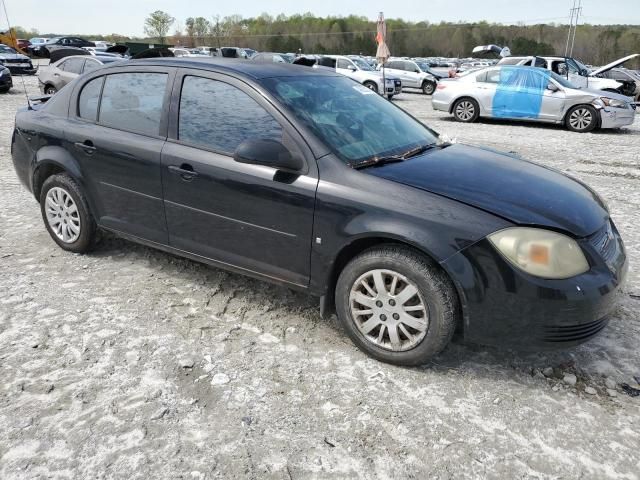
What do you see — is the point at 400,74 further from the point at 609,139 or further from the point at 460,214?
the point at 460,214

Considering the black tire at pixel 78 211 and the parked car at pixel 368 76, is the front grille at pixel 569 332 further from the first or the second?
the parked car at pixel 368 76

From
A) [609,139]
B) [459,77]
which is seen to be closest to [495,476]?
[609,139]

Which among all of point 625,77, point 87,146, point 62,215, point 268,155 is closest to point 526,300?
point 268,155

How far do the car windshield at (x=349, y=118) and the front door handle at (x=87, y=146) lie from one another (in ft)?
4.90

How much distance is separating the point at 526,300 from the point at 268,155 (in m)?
1.55

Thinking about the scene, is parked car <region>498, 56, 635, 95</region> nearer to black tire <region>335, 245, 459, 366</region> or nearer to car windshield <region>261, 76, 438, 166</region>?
car windshield <region>261, 76, 438, 166</region>

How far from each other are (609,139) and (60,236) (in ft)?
37.4

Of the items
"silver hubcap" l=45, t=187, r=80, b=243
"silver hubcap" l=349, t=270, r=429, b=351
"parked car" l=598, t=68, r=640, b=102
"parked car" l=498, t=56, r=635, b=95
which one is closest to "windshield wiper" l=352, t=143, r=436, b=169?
"silver hubcap" l=349, t=270, r=429, b=351

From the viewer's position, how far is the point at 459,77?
14.1 meters

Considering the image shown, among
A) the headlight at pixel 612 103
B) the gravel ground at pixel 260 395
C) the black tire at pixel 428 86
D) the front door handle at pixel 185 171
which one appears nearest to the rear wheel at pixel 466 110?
the headlight at pixel 612 103

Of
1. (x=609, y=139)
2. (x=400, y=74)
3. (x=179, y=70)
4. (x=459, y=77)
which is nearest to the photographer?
(x=179, y=70)

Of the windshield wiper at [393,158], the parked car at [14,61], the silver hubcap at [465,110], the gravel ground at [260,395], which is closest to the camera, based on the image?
the gravel ground at [260,395]

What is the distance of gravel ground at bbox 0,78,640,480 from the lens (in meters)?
2.27

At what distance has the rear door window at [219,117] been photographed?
3.17 m
